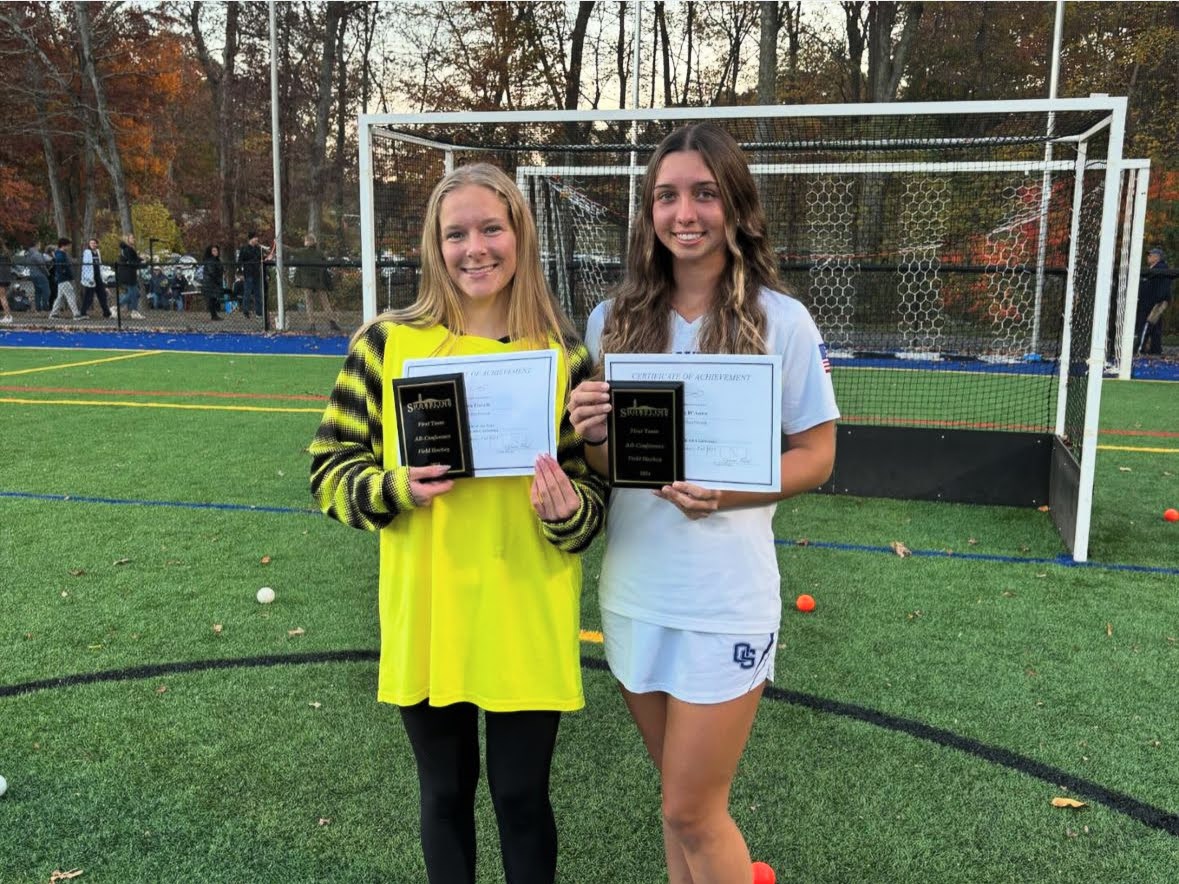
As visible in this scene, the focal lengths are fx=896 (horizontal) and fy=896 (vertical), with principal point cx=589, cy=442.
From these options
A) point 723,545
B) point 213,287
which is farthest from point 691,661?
point 213,287

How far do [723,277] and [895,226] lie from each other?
29.8 ft

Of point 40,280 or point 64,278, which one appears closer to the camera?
point 64,278

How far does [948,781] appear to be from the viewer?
9.74ft

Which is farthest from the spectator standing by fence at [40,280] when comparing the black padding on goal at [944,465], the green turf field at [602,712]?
the black padding on goal at [944,465]

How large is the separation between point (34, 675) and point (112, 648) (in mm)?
313

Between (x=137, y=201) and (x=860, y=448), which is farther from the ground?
(x=137, y=201)

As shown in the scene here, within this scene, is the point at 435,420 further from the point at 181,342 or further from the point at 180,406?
the point at 181,342

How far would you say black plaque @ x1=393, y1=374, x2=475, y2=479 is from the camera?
1.79 meters

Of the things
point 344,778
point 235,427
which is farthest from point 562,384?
point 235,427

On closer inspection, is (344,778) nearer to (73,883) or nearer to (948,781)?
(73,883)

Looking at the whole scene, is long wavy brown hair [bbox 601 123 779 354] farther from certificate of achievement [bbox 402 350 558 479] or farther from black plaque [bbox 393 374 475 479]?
black plaque [bbox 393 374 475 479]

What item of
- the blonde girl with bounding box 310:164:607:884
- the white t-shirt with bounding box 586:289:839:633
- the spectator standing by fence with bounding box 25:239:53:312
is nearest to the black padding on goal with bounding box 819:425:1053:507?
the white t-shirt with bounding box 586:289:839:633

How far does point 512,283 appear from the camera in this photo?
198cm

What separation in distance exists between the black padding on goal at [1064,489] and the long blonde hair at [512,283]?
4310 mm
